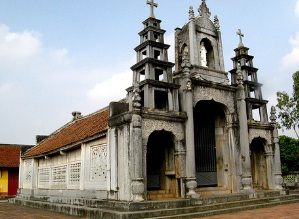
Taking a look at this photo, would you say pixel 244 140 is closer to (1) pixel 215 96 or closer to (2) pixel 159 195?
(1) pixel 215 96

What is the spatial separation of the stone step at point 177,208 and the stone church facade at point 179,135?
48cm

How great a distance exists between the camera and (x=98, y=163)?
13578 mm

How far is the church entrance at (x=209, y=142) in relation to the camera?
14742mm

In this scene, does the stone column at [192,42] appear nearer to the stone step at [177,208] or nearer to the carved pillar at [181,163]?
the carved pillar at [181,163]

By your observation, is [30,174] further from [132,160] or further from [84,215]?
[132,160]

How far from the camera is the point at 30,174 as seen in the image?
21.0 m

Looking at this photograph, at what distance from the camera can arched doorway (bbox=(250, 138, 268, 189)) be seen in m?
16.5

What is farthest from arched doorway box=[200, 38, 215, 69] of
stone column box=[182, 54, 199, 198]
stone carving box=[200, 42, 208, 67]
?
stone column box=[182, 54, 199, 198]

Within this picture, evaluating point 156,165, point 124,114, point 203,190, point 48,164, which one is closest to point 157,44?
point 124,114

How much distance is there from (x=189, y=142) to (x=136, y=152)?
99.0 inches

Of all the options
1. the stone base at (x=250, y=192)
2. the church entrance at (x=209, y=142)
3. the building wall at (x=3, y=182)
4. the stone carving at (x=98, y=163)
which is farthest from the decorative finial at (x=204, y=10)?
the building wall at (x=3, y=182)

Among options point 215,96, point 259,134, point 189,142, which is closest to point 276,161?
point 259,134

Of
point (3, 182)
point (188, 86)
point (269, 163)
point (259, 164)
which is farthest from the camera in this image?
point (3, 182)

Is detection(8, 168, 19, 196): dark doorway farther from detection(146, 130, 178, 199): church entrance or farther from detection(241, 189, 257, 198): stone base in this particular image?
detection(241, 189, 257, 198): stone base
